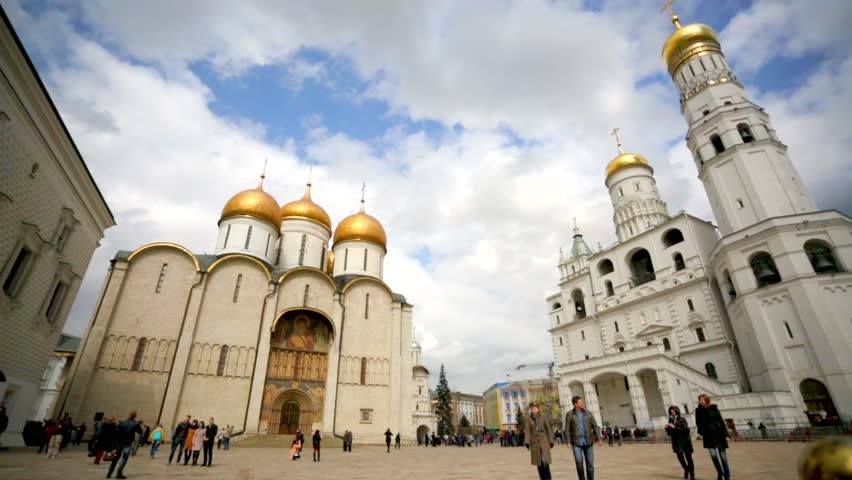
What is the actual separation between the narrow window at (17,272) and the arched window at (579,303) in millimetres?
35670

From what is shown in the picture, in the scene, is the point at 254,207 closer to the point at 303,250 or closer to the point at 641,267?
the point at 303,250

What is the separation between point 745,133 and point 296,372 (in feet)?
101

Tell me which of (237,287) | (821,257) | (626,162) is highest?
(626,162)

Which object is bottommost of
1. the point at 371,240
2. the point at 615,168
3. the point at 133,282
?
the point at 133,282

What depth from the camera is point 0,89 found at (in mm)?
9820

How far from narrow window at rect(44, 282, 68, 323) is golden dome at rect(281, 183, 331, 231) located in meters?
16.4

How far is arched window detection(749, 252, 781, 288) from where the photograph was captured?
21.3m

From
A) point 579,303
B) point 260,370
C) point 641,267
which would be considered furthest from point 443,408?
point 260,370

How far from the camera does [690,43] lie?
96.5 feet

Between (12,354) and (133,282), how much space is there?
9.21m

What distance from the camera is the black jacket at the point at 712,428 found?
6.65m

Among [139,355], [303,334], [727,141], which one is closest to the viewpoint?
[139,355]

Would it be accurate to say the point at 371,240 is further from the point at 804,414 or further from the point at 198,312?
the point at 804,414

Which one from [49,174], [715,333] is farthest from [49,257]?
[715,333]
